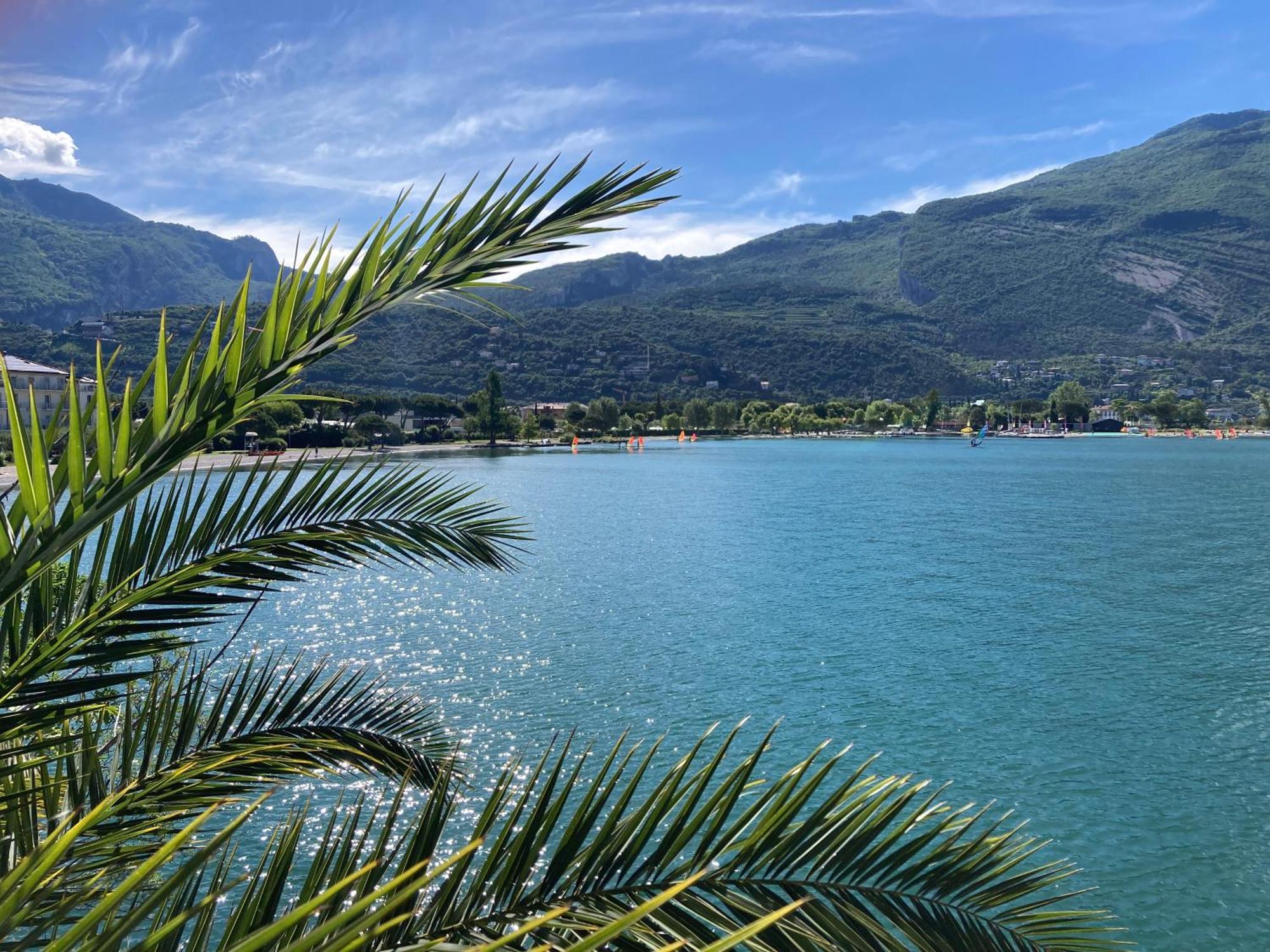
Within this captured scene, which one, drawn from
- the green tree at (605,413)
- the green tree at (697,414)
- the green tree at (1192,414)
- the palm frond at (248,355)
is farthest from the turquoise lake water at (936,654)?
the green tree at (1192,414)

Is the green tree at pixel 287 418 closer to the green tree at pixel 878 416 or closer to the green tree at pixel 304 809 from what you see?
the green tree at pixel 304 809

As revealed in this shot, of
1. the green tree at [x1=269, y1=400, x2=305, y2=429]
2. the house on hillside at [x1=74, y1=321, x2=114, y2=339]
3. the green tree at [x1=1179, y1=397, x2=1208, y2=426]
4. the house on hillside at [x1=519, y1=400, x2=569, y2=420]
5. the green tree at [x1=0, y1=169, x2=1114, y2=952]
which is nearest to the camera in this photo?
the green tree at [x1=0, y1=169, x2=1114, y2=952]

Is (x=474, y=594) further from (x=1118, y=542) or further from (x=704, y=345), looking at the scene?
(x=704, y=345)

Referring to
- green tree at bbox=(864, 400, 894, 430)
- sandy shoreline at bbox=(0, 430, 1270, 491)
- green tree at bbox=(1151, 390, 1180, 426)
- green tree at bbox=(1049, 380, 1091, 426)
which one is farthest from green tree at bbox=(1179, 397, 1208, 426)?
green tree at bbox=(864, 400, 894, 430)

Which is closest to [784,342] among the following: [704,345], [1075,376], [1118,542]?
[704,345]

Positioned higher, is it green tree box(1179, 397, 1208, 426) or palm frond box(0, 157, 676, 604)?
green tree box(1179, 397, 1208, 426)

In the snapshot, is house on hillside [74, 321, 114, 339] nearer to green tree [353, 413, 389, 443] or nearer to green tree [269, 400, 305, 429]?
green tree [269, 400, 305, 429]

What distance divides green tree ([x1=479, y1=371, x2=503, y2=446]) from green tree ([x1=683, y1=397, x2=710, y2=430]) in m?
37.9

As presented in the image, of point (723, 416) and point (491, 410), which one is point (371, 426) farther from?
point (723, 416)

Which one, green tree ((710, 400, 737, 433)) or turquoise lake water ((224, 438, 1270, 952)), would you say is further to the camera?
green tree ((710, 400, 737, 433))

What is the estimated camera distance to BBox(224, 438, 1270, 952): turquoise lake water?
9.94 meters

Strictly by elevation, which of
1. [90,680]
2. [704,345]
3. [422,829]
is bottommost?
[422,829]

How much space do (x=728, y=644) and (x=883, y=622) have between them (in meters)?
3.82

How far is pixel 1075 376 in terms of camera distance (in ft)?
609
